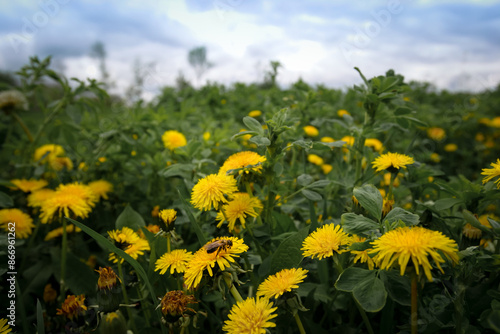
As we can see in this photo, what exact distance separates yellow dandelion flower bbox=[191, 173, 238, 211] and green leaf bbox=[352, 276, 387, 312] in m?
0.37

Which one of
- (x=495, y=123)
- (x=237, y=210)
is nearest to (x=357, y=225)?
(x=237, y=210)

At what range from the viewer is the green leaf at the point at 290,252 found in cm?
87

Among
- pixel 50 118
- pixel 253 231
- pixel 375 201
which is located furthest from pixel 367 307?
pixel 50 118

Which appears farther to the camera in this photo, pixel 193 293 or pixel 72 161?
pixel 72 161

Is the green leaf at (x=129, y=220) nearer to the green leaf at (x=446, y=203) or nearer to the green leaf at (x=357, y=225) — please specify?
the green leaf at (x=357, y=225)

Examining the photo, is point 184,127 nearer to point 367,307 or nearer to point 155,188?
point 155,188

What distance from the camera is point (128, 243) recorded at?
3.23 ft

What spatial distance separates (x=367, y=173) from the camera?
1203 mm

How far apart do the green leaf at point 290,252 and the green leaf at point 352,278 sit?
0.48ft

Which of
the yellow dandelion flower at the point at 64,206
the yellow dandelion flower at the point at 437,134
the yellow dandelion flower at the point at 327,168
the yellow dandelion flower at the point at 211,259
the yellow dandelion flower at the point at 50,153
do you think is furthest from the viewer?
the yellow dandelion flower at the point at 437,134

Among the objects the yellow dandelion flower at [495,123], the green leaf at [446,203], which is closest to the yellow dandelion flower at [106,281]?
the green leaf at [446,203]

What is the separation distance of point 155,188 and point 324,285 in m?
1.07

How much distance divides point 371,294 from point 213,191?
1.43ft

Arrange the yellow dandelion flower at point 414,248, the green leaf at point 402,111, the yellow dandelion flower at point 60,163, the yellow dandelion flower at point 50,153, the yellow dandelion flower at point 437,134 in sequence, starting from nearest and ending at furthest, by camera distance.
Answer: the yellow dandelion flower at point 414,248 → the green leaf at point 402,111 → the yellow dandelion flower at point 60,163 → the yellow dandelion flower at point 50,153 → the yellow dandelion flower at point 437,134
